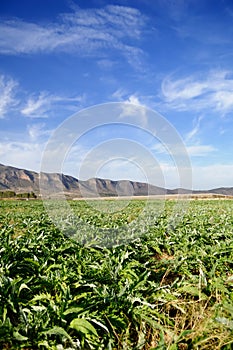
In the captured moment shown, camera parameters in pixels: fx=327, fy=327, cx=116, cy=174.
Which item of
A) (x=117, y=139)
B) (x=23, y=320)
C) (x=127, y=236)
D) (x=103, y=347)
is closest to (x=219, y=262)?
(x=127, y=236)

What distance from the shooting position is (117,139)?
25.4ft

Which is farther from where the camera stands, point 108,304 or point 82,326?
point 108,304

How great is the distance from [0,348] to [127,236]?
165 inches

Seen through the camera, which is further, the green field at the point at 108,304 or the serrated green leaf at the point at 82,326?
the serrated green leaf at the point at 82,326

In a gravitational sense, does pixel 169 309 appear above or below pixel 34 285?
below

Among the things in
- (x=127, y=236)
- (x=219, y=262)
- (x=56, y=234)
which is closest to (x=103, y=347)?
(x=219, y=262)

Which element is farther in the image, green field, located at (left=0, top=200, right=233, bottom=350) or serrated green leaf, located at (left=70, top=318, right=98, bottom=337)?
serrated green leaf, located at (left=70, top=318, right=98, bottom=337)

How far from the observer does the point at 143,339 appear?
9.86 feet

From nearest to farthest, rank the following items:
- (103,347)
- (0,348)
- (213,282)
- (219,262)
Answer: (0,348)
(103,347)
(213,282)
(219,262)

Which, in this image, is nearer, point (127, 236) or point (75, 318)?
point (75, 318)

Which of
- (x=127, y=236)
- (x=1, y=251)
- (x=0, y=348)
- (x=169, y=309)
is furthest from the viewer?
(x=127, y=236)

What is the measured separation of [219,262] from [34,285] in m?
2.88

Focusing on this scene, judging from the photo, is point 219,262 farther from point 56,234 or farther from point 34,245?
point 56,234

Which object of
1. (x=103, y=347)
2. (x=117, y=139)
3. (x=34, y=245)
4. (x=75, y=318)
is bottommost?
(x=103, y=347)
